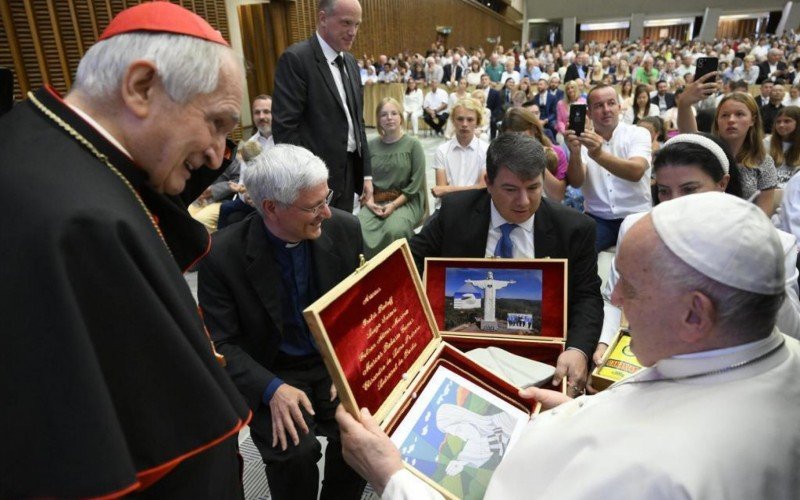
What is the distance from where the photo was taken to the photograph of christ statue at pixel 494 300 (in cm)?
182

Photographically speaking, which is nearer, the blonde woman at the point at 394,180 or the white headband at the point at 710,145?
the white headband at the point at 710,145

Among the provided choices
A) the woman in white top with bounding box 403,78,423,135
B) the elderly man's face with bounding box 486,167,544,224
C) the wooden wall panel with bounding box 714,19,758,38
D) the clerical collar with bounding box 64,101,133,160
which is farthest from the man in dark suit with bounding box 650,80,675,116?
the wooden wall panel with bounding box 714,19,758,38

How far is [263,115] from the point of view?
4.89 meters

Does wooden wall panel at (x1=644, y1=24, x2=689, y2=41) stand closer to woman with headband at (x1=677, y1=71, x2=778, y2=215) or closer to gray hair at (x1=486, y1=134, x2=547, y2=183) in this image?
woman with headband at (x1=677, y1=71, x2=778, y2=215)

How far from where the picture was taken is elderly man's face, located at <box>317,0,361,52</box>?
9.66 feet

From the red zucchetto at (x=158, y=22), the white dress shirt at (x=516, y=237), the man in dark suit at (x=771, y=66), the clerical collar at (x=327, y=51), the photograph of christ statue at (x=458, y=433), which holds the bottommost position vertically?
the photograph of christ statue at (x=458, y=433)

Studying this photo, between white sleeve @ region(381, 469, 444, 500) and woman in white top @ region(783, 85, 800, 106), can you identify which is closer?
white sleeve @ region(381, 469, 444, 500)

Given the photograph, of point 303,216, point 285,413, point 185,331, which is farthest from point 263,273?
point 185,331

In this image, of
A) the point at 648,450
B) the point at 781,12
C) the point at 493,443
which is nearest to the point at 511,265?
the point at 493,443

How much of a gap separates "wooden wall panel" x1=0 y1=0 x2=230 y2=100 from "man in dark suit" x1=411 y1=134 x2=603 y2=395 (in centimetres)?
720

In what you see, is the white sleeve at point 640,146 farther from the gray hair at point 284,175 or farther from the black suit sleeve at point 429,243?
the gray hair at point 284,175

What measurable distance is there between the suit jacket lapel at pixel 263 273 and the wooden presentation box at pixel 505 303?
1.84ft

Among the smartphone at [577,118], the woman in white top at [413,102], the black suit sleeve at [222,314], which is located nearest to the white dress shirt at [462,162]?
the smartphone at [577,118]

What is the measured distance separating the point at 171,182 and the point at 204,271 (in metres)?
0.89
